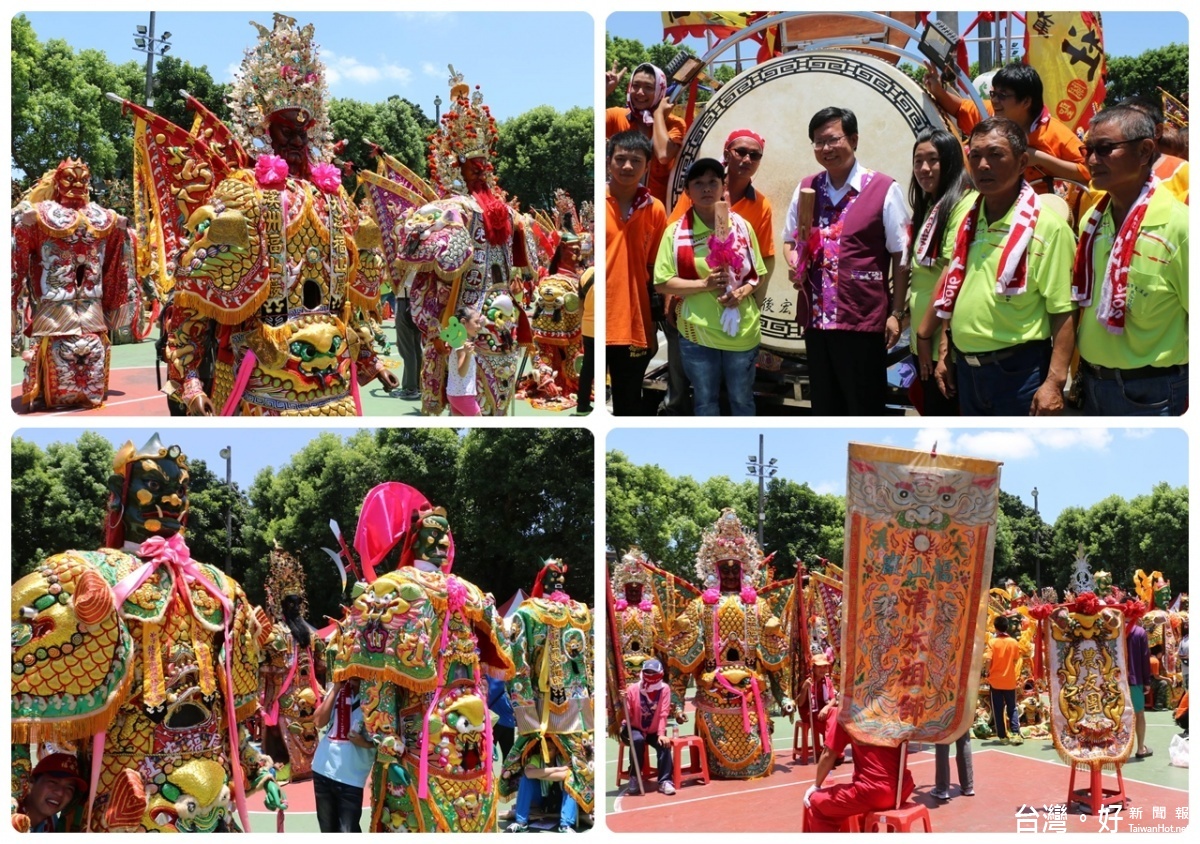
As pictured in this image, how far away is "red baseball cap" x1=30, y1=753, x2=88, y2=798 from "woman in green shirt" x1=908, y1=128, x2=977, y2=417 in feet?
12.9

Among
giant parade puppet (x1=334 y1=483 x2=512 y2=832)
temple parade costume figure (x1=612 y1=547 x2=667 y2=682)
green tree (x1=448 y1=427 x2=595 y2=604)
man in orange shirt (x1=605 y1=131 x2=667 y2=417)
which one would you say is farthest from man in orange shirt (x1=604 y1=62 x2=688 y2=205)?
green tree (x1=448 y1=427 x2=595 y2=604)

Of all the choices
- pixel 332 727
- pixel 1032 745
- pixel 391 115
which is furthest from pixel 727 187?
pixel 391 115

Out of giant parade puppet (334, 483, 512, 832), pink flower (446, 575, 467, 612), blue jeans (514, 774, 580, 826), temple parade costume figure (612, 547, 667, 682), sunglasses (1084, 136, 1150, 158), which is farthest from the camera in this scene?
temple parade costume figure (612, 547, 667, 682)

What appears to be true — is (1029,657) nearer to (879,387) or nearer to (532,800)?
(532,800)

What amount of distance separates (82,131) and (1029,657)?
68.9ft

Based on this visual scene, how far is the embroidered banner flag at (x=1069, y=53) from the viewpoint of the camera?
30.8 feet

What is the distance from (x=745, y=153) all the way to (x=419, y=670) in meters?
3.11

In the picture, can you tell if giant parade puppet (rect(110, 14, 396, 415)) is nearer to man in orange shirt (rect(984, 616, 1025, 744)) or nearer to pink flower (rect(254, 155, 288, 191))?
pink flower (rect(254, 155, 288, 191))

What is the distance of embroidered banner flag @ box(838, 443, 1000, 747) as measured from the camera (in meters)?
5.18

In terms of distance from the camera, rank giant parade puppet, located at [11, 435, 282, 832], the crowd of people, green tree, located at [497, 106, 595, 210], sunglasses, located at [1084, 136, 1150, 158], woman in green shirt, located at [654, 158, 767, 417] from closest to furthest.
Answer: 1. giant parade puppet, located at [11, 435, 282, 832]
2. sunglasses, located at [1084, 136, 1150, 158]
3. the crowd of people
4. woman in green shirt, located at [654, 158, 767, 417]
5. green tree, located at [497, 106, 595, 210]

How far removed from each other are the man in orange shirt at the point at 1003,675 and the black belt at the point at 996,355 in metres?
7.15

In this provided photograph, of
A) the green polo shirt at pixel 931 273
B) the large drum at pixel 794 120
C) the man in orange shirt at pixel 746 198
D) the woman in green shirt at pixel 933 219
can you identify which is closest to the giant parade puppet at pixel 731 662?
the large drum at pixel 794 120

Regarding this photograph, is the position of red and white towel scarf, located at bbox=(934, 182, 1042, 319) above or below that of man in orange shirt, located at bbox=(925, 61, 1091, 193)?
below

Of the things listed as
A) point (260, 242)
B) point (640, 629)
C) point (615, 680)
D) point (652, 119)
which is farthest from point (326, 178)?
point (640, 629)
